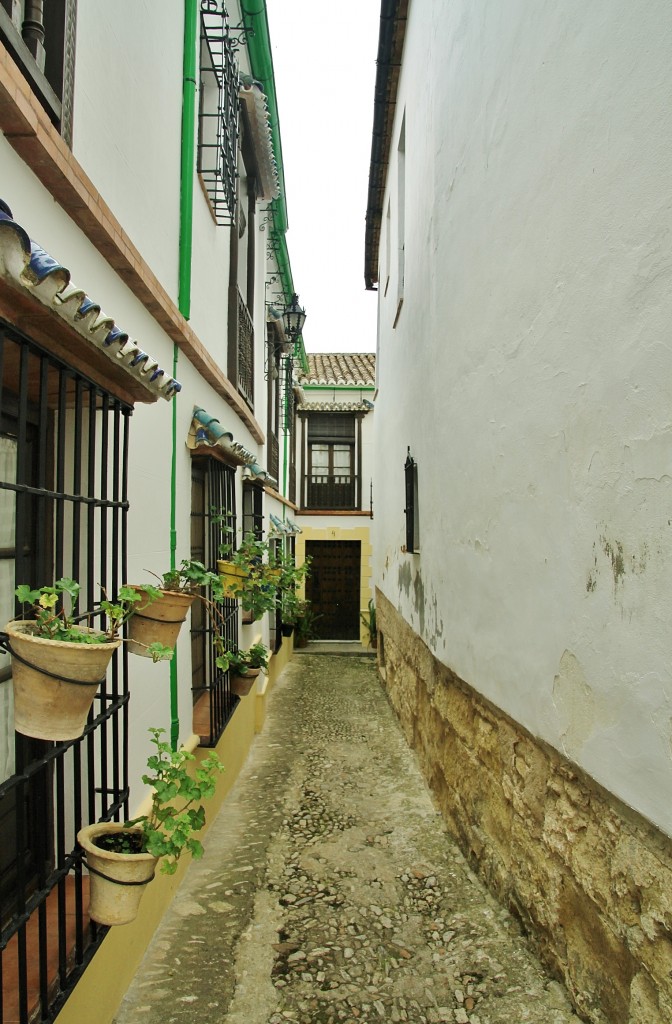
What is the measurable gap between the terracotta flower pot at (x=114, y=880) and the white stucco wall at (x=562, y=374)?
144cm

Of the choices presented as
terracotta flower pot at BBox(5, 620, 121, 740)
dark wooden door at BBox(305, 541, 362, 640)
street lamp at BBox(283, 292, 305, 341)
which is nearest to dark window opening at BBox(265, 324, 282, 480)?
street lamp at BBox(283, 292, 305, 341)

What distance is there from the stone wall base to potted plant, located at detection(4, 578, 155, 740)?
1503mm

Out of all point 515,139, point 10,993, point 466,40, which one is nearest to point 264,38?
point 466,40

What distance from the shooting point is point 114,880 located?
1.92 m

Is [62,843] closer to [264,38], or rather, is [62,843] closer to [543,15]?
[543,15]

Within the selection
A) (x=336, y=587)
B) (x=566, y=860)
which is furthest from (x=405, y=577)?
(x=336, y=587)

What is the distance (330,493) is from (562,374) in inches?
489

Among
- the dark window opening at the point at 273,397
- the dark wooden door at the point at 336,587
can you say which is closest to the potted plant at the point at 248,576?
the dark window opening at the point at 273,397

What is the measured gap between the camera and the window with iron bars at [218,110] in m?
4.09

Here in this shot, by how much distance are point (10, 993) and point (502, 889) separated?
2016 mm

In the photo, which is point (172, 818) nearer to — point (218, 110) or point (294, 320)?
point (218, 110)

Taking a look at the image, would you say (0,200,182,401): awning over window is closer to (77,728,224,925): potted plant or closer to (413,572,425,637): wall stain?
(77,728,224,925): potted plant

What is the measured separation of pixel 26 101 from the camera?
5.50 ft

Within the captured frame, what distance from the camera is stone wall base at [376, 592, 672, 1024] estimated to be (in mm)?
1621
